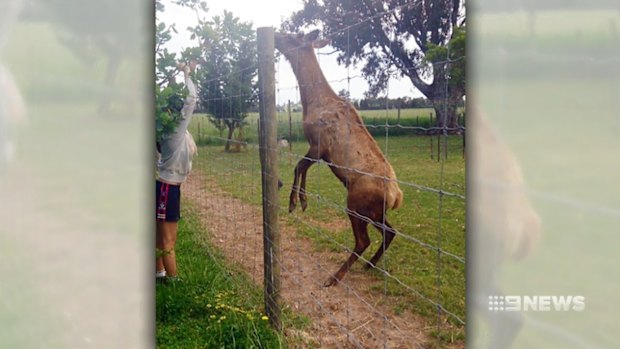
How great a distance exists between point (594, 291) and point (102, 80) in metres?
0.85

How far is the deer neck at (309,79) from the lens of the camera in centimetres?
216

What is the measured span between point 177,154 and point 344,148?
73 centimetres

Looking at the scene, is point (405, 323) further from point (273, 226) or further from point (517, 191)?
point (517, 191)

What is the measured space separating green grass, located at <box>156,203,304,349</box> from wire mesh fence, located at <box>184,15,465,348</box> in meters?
0.10

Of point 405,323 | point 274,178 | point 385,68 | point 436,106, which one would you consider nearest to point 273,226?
point 274,178

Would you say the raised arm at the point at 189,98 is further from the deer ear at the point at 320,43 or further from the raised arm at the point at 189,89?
the deer ear at the point at 320,43

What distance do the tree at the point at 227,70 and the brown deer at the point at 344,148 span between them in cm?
20

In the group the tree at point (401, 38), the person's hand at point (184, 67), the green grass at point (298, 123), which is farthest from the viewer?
the person's hand at point (184, 67)

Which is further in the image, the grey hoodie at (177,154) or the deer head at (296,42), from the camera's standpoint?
the grey hoodie at (177,154)

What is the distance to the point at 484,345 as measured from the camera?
817mm

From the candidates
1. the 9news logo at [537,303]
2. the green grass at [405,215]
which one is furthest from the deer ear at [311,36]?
the 9news logo at [537,303]

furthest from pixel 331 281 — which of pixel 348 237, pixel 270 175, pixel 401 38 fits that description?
pixel 401 38

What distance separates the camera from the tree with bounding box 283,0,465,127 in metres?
1.15

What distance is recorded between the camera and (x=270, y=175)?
231 cm
